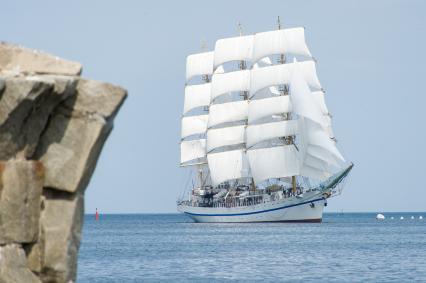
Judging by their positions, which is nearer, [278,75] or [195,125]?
[278,75]

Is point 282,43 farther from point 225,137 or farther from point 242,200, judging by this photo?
point 242,200

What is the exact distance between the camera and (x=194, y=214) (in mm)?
116562

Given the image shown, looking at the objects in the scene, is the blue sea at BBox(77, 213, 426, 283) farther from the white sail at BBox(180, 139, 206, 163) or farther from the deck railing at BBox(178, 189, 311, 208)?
the white sail at BBox(180, 139, 206, 163)

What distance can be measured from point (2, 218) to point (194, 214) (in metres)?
109

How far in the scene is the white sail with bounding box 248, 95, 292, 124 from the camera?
97312 mm

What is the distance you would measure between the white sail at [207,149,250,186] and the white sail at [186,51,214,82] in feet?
41.0

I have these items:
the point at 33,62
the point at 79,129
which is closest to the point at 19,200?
the point at 79,129

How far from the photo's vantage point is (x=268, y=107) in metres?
98.4

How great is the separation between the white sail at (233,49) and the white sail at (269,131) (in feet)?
32.3

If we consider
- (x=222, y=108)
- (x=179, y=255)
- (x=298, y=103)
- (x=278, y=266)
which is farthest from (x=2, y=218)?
(x=222, y=108)

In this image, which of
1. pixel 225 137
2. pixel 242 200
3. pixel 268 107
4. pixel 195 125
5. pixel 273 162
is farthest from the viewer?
pixel 195 125

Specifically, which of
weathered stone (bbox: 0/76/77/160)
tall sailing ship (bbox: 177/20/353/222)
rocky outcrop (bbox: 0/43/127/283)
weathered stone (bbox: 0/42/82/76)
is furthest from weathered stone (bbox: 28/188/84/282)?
tall sailing ship (bbox: 177/20/353/222)

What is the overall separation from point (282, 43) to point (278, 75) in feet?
13.1

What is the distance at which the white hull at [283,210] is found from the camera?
104094 millimetres
